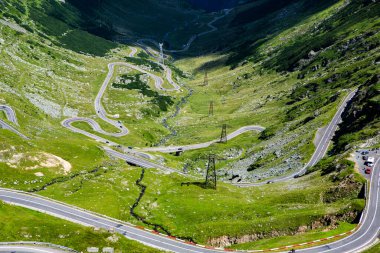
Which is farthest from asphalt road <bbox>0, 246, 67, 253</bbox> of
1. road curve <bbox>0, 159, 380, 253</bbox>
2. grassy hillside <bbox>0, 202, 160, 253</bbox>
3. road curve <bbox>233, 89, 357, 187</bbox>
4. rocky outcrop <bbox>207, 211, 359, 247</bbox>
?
road curve <bbox>233, 89, 357, 187</bbox>

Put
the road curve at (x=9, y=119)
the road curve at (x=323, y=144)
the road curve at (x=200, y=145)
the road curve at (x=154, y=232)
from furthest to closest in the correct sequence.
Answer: the road curve at (x=200, y=145)
the road curve at (x=9, y=119)
the road curve at (x=323, y=144)
the road curve at (x=154, y=232)

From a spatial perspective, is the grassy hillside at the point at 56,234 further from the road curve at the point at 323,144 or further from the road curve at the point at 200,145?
the road curve at the point at 200,145

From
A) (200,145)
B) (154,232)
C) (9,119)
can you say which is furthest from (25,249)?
(200,145)

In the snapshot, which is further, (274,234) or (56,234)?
(274,234)

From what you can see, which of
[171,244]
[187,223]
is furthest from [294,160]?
[171,244]

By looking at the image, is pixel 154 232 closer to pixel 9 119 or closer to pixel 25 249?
pixel 25 249

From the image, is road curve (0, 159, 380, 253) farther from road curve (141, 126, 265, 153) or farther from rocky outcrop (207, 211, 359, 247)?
road curve (141, 126, 265, 153)

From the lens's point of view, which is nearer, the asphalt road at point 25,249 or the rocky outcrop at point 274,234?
the asphalt road at point 25,249

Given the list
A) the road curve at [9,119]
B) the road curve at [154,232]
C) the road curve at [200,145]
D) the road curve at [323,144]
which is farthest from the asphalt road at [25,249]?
the road curve at [200,145]

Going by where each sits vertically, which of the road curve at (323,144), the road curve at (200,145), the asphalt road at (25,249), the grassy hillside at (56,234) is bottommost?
the asphalt road at (25,249)
